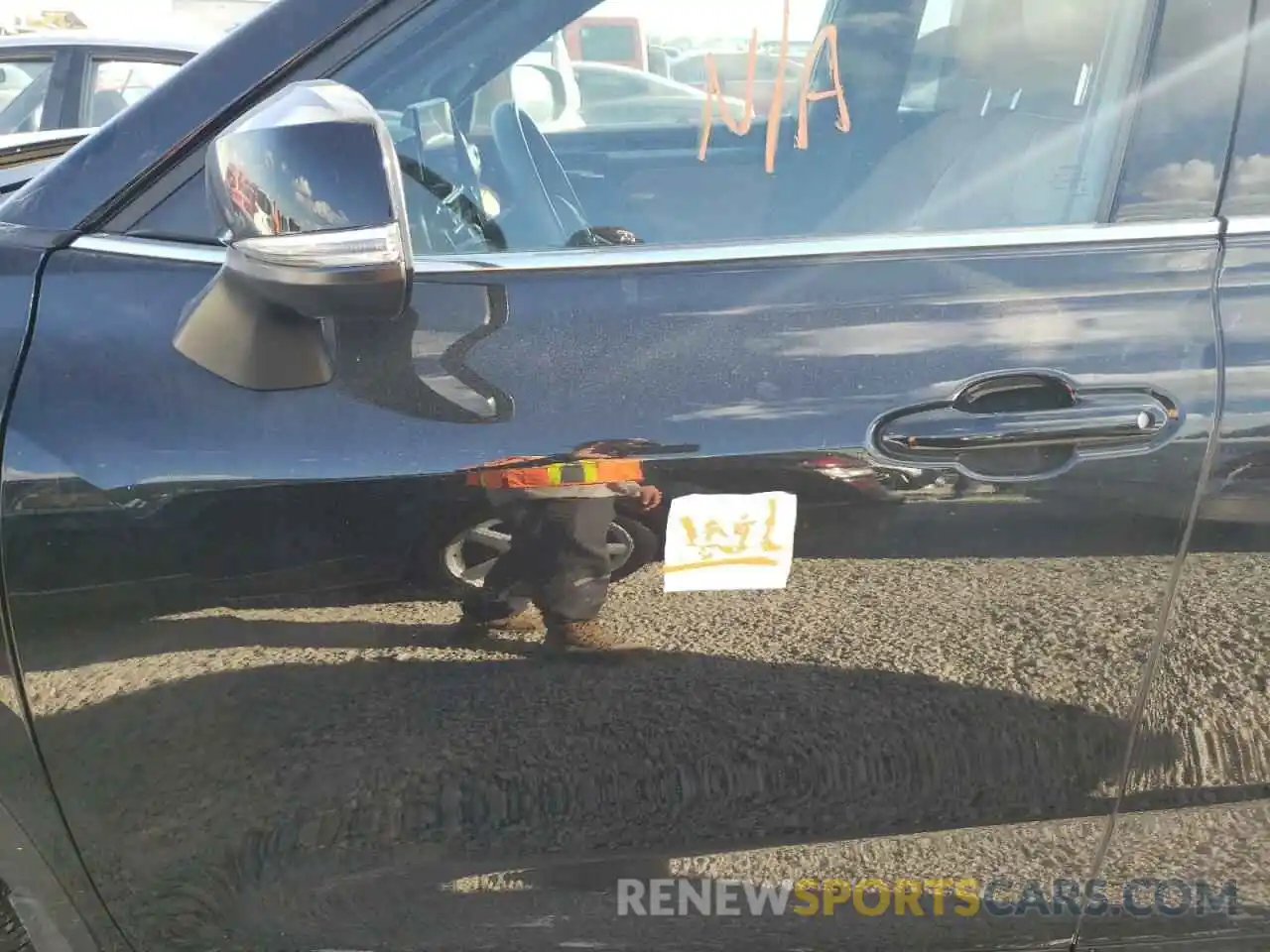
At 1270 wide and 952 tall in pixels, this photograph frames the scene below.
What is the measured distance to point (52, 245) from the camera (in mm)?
1289

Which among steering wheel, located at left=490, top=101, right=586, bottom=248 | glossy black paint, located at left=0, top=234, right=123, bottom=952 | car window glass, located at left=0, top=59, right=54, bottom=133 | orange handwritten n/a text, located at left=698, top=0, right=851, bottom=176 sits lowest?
glossy black paint, located at left=0, top=234, right=123, bottom=952

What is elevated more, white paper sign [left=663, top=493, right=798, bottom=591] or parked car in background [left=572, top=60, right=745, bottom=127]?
parked car in background [left=572, top=60, right=745, bottom=127]

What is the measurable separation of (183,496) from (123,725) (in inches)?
11.7

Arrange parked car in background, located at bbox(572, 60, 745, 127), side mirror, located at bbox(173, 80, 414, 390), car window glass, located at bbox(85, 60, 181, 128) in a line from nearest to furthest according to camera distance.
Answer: side mirror, located at bbox(173, 80, 414, 390), parked car in background, located at bbox(572, 60, 745, 127), car window glass, located at bbox(85, 60, 181, 128)

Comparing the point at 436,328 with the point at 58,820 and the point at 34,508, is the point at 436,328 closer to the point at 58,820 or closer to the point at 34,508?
the point at 34,508

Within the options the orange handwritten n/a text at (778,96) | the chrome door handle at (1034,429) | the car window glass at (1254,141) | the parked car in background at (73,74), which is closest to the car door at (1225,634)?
the car window glass at (1254,141)

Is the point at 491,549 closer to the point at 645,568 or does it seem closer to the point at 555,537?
the point at 555,537

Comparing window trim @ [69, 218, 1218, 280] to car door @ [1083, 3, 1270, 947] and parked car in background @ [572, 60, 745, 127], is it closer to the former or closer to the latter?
car door @ [1083, 3, 1270, 947]

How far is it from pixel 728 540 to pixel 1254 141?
2.83ft

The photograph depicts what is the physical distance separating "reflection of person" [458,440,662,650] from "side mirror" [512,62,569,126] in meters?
0.68

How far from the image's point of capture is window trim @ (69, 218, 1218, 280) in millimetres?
1299

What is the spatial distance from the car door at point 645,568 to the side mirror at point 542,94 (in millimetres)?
199

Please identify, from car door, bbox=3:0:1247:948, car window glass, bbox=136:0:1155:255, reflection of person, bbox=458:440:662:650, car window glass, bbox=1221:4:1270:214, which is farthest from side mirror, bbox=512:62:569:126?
car window glass, bbox=1221:4:1270:214

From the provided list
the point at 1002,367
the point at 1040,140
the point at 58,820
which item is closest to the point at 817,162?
the point at 1040,140
